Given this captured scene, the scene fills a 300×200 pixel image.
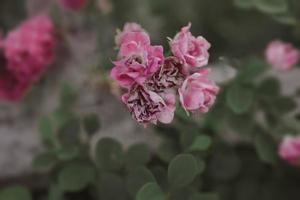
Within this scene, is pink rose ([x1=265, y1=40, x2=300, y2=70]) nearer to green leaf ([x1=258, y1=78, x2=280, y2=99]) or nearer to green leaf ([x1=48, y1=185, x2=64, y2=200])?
green leaf ([x1=258, y1=78, x2=280, y2=99])

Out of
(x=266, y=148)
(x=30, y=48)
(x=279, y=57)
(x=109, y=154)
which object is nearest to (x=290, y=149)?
(x=266, y=148)

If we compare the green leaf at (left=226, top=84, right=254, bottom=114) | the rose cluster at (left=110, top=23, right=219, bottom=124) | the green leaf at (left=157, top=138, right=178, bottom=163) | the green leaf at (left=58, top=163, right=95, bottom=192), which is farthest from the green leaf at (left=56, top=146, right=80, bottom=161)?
the rose cluster at (left=110, top=23, right=219, bottom=124)

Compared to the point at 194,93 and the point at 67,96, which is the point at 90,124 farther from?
the point at 194,93

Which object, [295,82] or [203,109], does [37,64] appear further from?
[203,109]

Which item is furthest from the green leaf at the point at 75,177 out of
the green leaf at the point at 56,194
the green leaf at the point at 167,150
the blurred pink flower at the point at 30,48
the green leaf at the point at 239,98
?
the blurred pink flower at the point at 30,48

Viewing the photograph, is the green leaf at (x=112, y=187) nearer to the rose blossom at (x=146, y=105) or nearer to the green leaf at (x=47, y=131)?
the green leaf at (x=47, y=131)

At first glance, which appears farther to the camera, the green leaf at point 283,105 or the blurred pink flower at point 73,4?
the blurred pink flower at point 73,4
